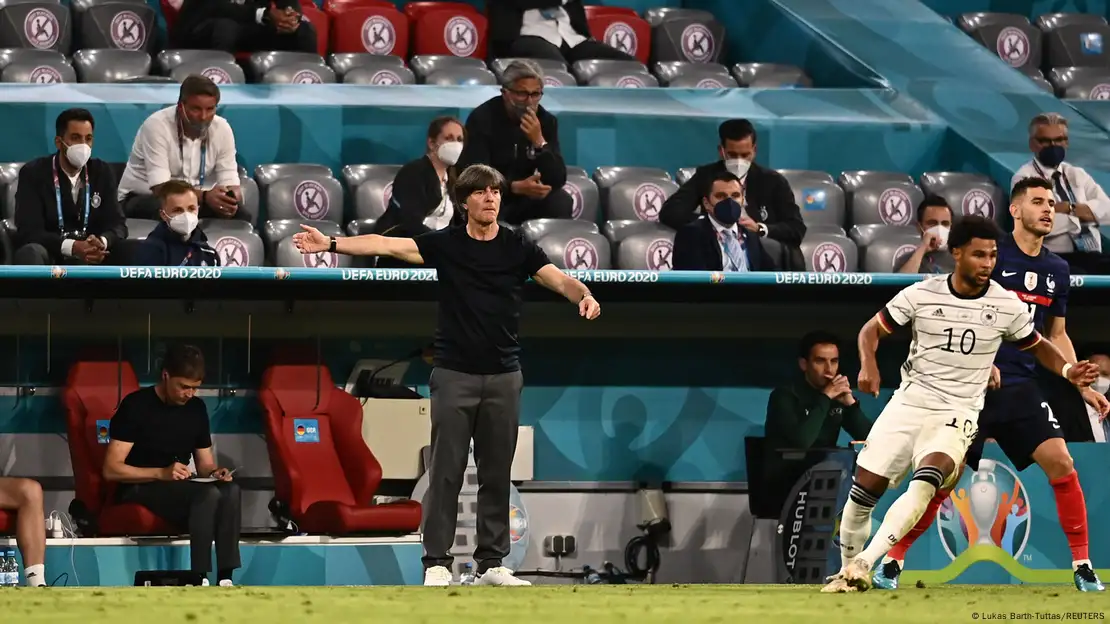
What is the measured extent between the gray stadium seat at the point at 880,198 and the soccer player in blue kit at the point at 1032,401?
323cm

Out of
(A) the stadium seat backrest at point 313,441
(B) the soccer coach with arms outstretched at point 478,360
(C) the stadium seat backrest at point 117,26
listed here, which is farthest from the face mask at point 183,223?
(C) the stadium seat backrest at point 117,26

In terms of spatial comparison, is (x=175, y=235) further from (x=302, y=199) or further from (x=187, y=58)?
(x=187, y=58)

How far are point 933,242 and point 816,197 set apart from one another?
50.3 inches

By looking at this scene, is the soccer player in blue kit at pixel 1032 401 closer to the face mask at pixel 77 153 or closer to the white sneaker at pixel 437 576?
the white sneaker at pixel 437 576

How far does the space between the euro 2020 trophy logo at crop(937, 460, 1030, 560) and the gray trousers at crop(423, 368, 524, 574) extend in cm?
285

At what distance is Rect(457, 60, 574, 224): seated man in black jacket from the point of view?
10703 mm

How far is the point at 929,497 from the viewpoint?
25.2ft

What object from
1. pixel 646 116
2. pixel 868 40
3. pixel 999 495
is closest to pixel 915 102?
pixel 868 40

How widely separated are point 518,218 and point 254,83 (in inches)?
108

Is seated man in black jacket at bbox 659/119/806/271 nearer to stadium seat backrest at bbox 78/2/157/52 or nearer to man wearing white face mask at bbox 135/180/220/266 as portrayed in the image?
man wearing white face mask at bbox 135/180/220/266

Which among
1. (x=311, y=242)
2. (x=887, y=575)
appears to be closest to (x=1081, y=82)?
(x=887, y=575)

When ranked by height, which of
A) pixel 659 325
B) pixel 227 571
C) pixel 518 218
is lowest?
pixel 227 571

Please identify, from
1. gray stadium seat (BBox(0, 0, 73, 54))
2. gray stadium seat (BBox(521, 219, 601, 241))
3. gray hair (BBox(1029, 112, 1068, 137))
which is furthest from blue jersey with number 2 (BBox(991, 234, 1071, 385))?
gray stadium seat (BBox(0, 0, 73, 54))

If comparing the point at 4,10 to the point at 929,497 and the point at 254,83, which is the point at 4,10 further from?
the point at 929,497
